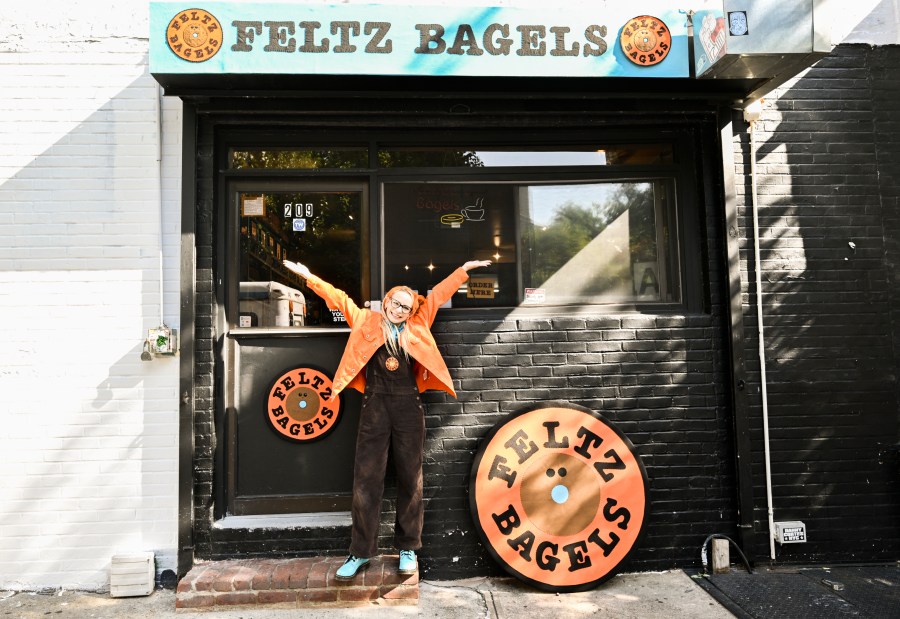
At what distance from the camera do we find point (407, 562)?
4.07 metres

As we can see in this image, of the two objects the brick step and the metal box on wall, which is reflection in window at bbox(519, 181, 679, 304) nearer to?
the metal box on wall

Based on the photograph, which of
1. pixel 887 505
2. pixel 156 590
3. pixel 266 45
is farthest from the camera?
pixel 887 505

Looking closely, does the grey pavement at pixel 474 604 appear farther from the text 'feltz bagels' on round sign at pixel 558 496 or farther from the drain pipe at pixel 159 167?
the drain pipe at pixel 159 167

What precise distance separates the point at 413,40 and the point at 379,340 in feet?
6.29

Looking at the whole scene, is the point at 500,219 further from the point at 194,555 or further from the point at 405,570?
the point at 194,555

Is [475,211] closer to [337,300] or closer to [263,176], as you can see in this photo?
[337,300]

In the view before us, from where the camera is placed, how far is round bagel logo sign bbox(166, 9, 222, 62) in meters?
3.90

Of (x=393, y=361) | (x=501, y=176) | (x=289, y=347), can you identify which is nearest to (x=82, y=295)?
(x=289, y=347)

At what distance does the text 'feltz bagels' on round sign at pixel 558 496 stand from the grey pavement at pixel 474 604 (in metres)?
0.15

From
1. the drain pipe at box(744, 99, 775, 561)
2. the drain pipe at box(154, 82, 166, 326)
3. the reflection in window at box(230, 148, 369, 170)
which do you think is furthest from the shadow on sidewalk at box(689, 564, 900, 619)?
the drain pipe at box(154, 82, 166, 326)

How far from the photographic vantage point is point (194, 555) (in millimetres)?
4285

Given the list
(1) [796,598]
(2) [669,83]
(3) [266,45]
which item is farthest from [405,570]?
(2) [669,83]

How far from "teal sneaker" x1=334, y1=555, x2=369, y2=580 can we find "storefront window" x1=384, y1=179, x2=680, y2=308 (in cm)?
184

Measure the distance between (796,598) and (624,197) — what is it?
2929mm
